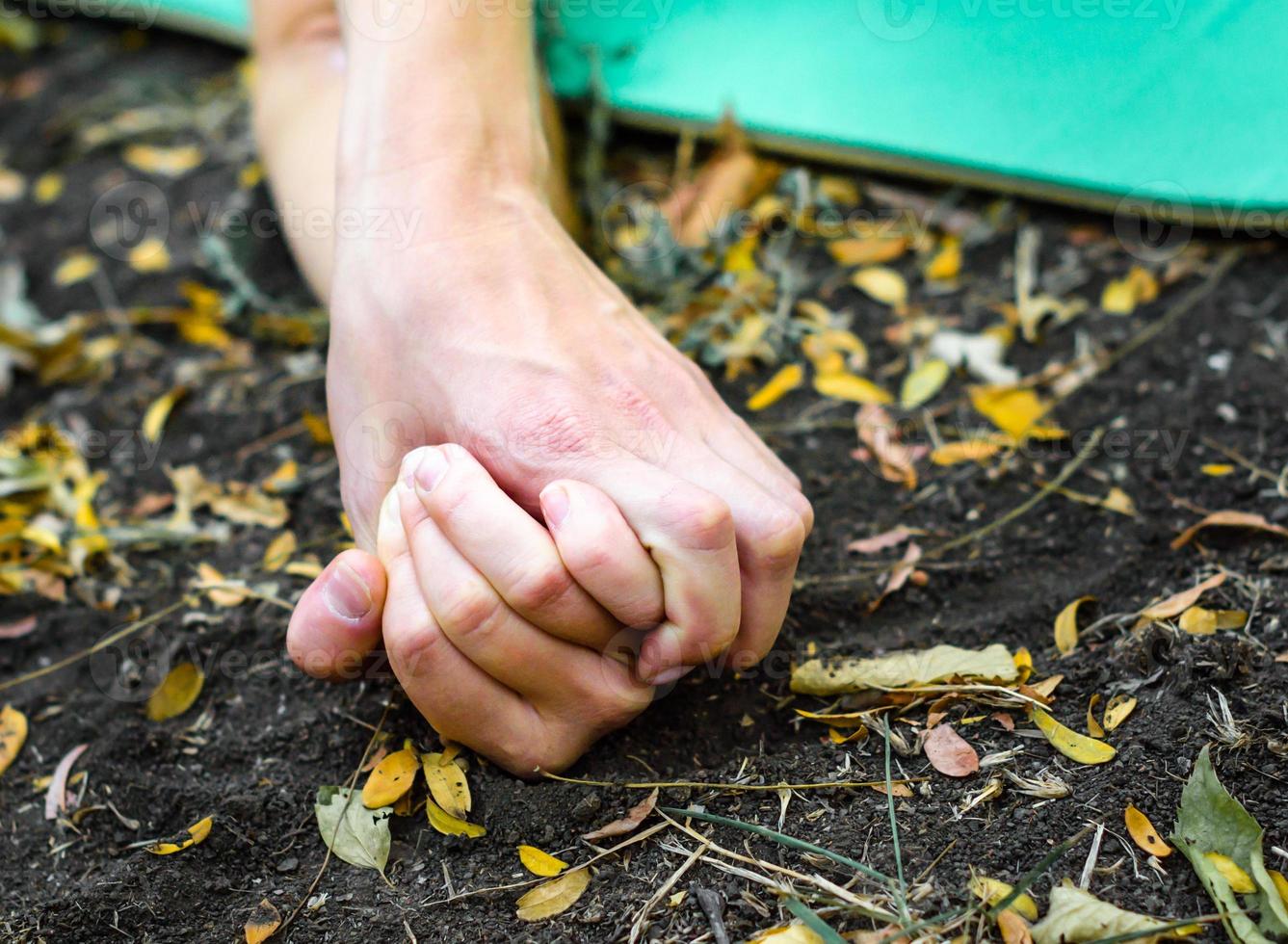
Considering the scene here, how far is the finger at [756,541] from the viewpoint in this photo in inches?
33.5

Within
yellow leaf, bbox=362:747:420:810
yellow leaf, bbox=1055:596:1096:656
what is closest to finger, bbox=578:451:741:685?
yellow leaf, bbox=362:747:420:810

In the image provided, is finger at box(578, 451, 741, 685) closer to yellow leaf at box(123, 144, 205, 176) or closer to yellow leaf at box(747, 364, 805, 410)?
yellow leaf at box(747, 364, 805, 410)

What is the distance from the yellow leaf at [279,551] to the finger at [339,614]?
0.30m

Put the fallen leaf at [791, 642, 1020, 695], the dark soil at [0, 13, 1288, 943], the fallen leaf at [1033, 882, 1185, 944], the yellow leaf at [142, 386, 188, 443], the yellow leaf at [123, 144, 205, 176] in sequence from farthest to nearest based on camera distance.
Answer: the yellow leaf at [123, 144, 205, 176], the yellow leaf at [142, 386, 188, 443], the fallen leaf at [791, 642, 1020, 695], the dark soil at [0, 13, 1288, 943], the fallen leaf at [1033, 882, 1185, 944]

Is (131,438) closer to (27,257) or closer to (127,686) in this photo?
(127,686)

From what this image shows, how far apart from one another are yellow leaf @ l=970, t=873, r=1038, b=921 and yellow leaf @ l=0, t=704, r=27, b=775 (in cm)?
87

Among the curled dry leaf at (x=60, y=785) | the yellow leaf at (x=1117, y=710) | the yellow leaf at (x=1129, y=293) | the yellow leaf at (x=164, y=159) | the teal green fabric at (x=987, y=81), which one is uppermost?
the teal green fabric at (x=987, y=81)

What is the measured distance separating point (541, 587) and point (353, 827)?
285mm

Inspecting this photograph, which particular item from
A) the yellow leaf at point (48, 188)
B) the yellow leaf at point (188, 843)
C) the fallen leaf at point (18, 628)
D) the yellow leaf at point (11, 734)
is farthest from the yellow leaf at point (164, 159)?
the yellow leaf at point (188, 843)

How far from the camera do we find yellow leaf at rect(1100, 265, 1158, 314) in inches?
53.4

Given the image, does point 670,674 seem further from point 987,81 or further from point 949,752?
point 987,81

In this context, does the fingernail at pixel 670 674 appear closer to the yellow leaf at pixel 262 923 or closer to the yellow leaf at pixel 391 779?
the yellow leaf at pixel 391 779

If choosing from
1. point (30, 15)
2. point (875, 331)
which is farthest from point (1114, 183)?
point (30, 15)

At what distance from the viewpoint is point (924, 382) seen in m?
1.29
